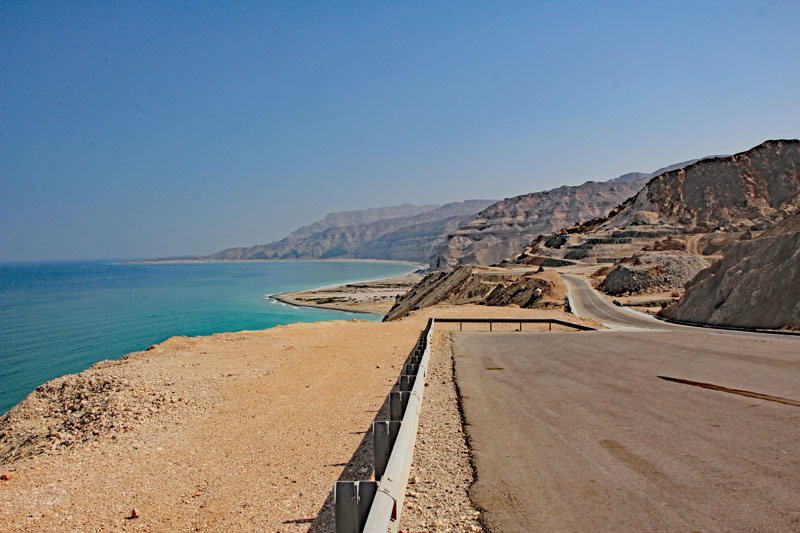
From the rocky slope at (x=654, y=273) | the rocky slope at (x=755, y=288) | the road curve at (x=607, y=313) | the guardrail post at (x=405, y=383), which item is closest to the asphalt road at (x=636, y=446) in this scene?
the guardrail post at (x=405, y=383)

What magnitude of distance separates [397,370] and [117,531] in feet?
29.7

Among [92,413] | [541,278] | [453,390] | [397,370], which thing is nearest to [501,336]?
[397,370]

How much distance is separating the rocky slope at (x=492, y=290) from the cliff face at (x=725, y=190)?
66.8 m

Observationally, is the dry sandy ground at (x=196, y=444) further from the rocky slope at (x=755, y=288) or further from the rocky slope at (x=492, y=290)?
the rocky slope at (x=492, y=290)

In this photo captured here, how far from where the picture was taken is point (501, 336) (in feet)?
72.2

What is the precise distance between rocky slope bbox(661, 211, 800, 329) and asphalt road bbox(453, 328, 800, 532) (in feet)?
47.9

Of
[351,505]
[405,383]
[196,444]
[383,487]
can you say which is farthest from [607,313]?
[351,505]

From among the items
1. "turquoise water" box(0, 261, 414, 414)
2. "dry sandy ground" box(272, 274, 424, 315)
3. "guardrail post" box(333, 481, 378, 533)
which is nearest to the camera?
"guardrail post" box(333, 481, 378, 533)

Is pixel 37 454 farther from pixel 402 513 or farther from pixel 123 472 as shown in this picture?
pixel 402 513

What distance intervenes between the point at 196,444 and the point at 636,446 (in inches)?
267

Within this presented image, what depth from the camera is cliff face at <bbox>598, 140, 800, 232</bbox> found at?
112938 mm

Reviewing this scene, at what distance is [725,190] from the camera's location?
386ft

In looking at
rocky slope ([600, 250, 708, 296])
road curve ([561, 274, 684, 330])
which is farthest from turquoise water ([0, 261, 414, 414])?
rocky slope ([600, 250, 708, 296])

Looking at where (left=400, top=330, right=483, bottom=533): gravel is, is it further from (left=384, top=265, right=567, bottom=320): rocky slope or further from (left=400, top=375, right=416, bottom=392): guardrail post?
(left=384, top=265, right=567, bottom=320): rocky slope
